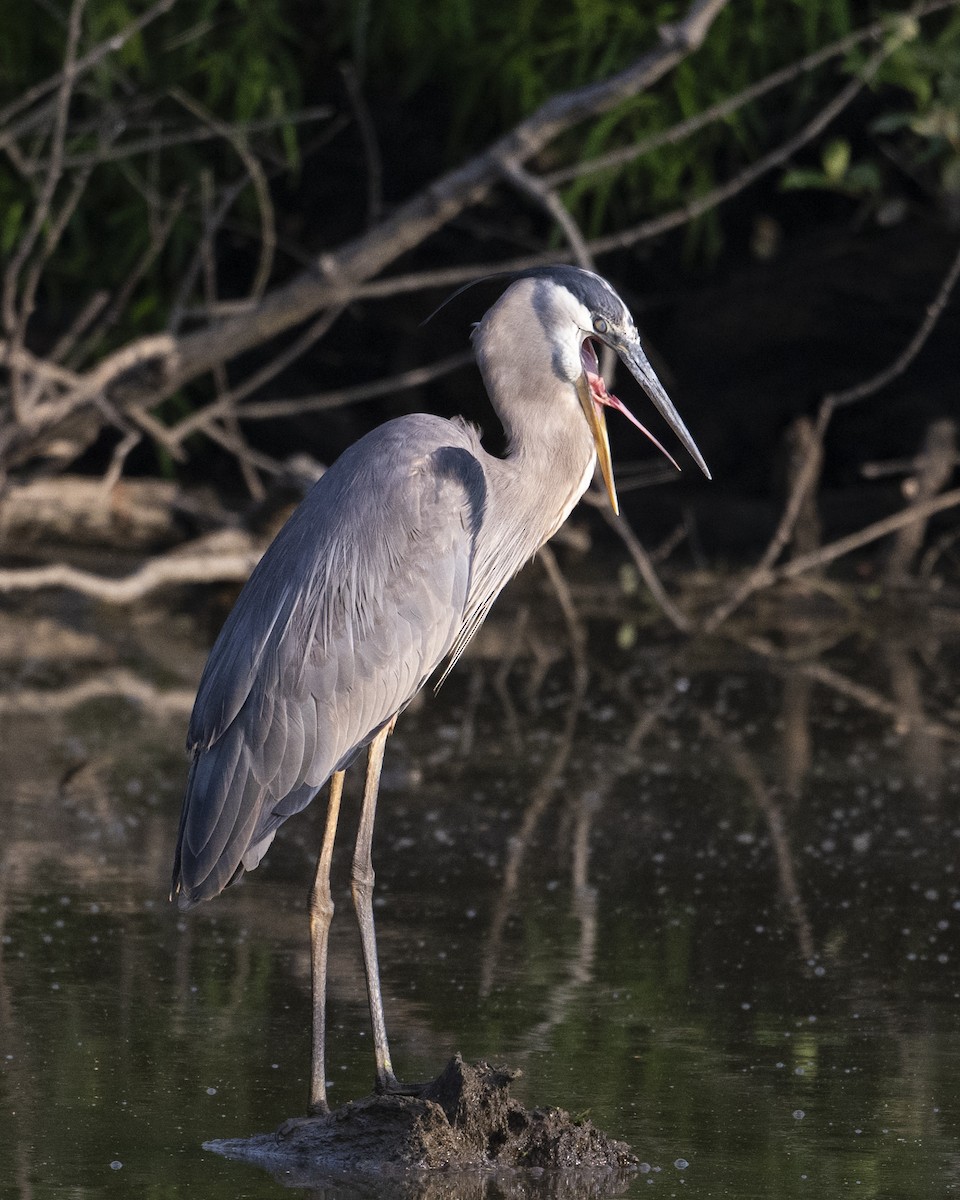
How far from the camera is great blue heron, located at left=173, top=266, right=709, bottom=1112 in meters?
3.71

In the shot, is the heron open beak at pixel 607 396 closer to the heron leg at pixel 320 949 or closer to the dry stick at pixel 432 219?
the heron leg at pixel 320 949

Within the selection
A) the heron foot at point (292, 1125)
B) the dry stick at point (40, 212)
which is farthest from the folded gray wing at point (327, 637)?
the dry stick at point (40, 212)

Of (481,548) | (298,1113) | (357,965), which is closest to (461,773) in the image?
(357,965)

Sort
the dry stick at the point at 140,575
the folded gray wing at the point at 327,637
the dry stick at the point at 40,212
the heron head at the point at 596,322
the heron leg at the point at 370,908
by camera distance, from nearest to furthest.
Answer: the heron leg at the point at 370,908 < the folded gray wing at the point at 327,637 < the heron head at the point at 596,322 < the dry stick at the point at 40,212 < the dry stick at the point at 140,575

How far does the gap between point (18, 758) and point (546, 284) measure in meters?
3.18

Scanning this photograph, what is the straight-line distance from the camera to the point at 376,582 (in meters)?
3.83

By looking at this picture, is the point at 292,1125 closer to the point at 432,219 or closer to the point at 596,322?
the point at 596,322

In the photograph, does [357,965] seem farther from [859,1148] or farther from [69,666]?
[69,666]

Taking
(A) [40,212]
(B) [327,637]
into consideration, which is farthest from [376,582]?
(A) [40,212]

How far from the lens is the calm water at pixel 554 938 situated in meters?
3.41

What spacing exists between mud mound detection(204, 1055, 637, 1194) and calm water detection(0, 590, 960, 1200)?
68 mm

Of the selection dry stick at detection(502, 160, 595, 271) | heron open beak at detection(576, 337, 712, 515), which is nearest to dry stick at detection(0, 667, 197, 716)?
dry stick at detection(502, 160, 595, 271)

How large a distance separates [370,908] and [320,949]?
144mm

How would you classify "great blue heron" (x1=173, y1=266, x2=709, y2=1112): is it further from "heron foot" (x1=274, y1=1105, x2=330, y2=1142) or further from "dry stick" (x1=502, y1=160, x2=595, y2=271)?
"dry stick" (x1=502, y1=160, x2=595, y2=271)
